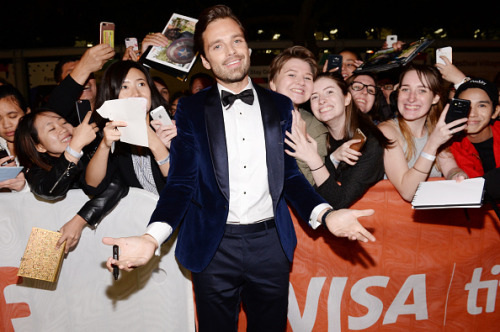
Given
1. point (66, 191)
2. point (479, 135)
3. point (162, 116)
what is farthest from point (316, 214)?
point (479, 135)

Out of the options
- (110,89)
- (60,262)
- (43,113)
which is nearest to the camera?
(60,262)

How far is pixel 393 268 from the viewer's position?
258 cm

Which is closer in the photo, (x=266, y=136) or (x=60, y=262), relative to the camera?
(x=266, y=136)

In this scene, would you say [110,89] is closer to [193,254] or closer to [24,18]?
[193,254]

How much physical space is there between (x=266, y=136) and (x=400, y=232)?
1.27 m

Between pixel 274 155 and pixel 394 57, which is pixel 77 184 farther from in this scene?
pixel 394 57

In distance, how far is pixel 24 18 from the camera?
11.3m

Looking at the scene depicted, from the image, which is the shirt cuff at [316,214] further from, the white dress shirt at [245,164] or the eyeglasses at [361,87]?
the eyeglasses at [361,87]

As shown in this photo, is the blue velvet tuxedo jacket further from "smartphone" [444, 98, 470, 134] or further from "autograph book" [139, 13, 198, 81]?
"smartphone" [444, 98, 470, 134]

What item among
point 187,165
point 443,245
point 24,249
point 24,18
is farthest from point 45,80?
point 443,245

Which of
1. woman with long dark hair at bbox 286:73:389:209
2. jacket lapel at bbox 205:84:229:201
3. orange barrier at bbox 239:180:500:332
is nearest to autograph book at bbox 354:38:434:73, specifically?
woman with long dark hair at bbox 286:73:389:209

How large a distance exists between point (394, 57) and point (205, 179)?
2.27 meters

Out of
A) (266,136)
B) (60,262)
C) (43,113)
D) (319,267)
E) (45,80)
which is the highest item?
(45,80)

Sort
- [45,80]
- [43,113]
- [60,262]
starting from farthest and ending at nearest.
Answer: [45,80], [43,113], [60,262]
